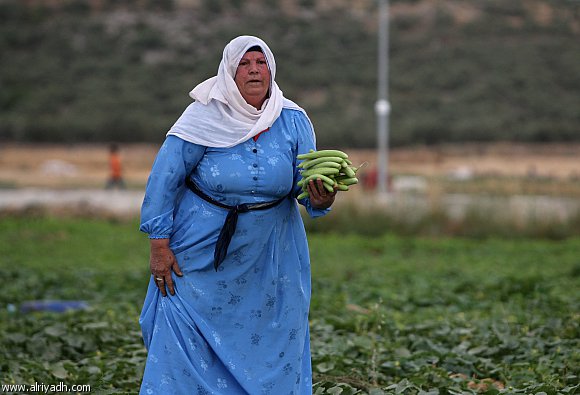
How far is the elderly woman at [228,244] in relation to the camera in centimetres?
442

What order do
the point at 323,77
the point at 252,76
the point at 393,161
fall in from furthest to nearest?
1. the point at 323,77
2. the point at 393,161
3. the point at 252,76

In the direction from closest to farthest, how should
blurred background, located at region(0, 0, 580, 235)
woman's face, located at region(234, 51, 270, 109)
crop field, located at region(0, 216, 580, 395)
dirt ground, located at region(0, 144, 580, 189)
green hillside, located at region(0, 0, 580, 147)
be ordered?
woman's face, located at region(234, 51, 270, 109)
crop field, located at region(0, 216, 580, 395)
dirt ground, located at region(0, 144, 580, 189)
blurred background, located at region(0, 0, 580, 235)
green hillside, located at region(0, 0, 580, 147)

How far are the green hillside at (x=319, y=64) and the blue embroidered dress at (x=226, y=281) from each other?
34.3 m

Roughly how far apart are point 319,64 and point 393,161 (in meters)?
11.1

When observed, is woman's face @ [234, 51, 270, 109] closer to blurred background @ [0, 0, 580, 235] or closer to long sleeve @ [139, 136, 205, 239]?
long sleeve @ [139, 136, 205, 239]

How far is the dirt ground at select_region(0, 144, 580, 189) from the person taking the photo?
32944mm

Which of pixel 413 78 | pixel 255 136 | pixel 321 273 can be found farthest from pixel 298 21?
pixel 255 136

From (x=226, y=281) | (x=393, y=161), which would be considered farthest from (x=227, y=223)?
(x=393, y=161)

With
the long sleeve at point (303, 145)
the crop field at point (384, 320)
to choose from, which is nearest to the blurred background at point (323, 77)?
the crop field at point (384, 320)

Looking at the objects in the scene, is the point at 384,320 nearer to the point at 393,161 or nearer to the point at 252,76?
the point at 252,76

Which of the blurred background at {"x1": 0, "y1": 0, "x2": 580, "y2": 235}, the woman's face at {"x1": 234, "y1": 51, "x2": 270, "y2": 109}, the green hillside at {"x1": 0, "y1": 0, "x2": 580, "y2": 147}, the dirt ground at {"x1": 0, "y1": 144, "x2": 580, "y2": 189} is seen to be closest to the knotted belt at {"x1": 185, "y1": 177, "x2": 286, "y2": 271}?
the woman's face at {"x1": 234, "y1": 51, "x2": 270, "y2": 109}

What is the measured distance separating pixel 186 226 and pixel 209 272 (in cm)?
25

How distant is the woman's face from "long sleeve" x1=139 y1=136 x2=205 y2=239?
36 centimetres

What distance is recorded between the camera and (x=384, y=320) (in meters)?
6.73
